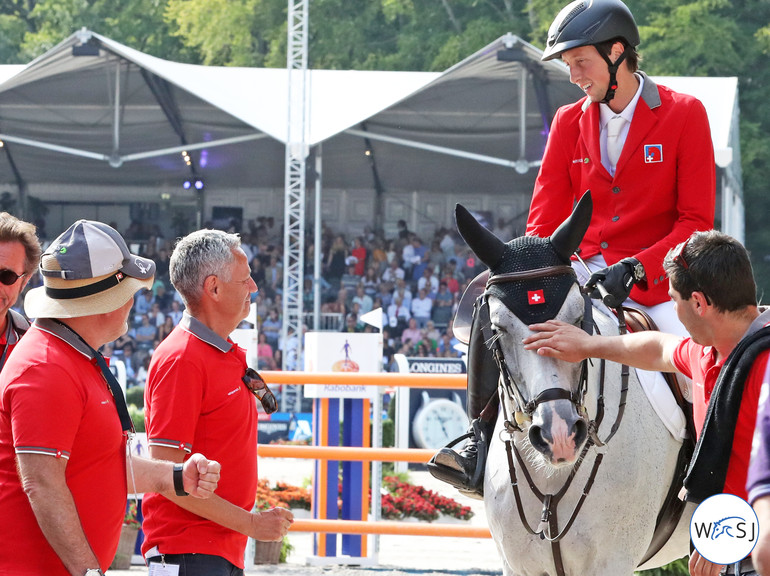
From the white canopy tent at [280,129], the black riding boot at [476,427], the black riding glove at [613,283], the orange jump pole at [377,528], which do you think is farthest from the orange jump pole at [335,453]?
the white canopy tent at [280,129]

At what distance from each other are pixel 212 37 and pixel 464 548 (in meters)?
30.9

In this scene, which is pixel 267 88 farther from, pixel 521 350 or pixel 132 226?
pixel 521 350

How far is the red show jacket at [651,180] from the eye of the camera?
13.3ft

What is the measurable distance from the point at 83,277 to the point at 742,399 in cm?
168

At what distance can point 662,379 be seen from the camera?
12.6 feet

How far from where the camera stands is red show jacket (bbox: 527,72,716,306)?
13.3 ft

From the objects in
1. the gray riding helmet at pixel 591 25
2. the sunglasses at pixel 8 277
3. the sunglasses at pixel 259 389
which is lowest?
the sunglasses at pixel 259 389

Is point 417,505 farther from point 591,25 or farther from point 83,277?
point 83,277

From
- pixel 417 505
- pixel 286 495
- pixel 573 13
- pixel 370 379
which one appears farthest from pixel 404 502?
pixel 573 13

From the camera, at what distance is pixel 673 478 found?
12.4 feet

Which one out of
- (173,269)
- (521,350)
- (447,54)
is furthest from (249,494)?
(447,54)

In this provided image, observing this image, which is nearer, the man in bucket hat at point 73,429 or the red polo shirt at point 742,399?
the red polo shirt at point 742,399

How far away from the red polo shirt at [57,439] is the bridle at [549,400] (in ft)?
3.93

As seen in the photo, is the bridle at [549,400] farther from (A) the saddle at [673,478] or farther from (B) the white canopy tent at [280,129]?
(B) the white canopy tent at [280,129]
